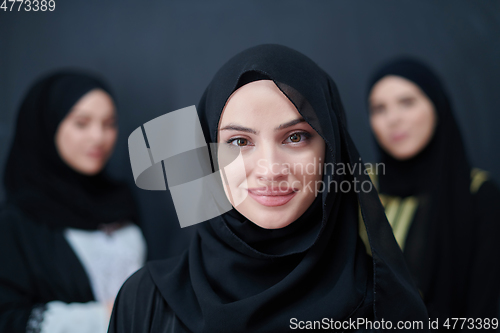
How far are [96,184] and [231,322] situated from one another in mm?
1356

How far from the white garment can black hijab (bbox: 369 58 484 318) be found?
1343mm

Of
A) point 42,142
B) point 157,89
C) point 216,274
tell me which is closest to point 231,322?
point 216,274

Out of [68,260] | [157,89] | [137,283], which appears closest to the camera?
[137,283]

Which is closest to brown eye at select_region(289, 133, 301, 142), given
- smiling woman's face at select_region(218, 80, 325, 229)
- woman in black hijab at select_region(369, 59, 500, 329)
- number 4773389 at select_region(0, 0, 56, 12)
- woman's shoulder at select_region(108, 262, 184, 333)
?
smiling woman's face at select_region(218, 80, 325, 229)

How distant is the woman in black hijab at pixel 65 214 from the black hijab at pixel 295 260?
80 centimetres

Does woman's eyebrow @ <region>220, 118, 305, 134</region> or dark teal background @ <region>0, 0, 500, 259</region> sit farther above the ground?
dark teal background @ <region>0, 0, 500, 259</region>

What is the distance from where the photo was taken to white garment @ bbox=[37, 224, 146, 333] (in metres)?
1.54

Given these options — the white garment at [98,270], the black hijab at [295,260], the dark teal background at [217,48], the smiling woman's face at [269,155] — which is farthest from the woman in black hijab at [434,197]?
the white garment at [98,270]

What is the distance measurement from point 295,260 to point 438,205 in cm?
114

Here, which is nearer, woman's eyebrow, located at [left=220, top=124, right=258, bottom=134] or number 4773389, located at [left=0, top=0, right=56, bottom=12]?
woman's eyebrow, located at [left=220, top=124, right=258, bottom=134]

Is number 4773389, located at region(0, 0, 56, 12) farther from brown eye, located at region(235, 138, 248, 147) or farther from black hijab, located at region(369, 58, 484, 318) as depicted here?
black hijab, located at region(369, 58, 484, 318)

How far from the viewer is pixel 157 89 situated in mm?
2252

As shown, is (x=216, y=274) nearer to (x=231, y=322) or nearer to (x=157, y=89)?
(x=231, y=322)

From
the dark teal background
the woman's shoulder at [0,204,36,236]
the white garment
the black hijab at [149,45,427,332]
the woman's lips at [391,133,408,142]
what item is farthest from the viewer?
the dark teal background
